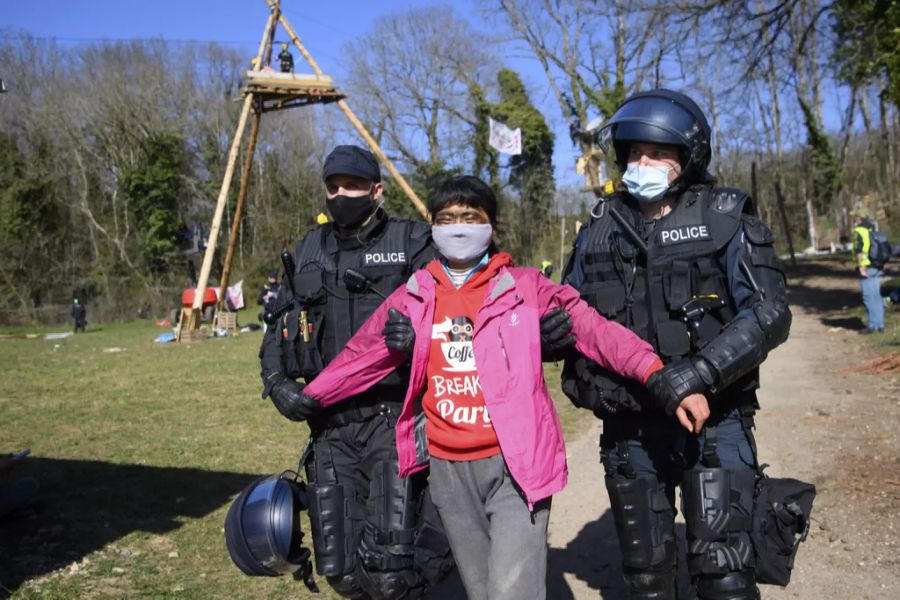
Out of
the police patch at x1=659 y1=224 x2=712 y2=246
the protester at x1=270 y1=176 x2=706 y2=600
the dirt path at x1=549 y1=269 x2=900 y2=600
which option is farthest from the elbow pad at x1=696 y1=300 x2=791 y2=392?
the dirt path at x1=549 y1=269 x2=900 y2=600

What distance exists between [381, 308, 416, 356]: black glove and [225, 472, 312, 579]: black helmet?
1.00 metres

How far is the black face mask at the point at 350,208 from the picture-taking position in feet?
13.3

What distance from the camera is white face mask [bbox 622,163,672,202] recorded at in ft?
11.3

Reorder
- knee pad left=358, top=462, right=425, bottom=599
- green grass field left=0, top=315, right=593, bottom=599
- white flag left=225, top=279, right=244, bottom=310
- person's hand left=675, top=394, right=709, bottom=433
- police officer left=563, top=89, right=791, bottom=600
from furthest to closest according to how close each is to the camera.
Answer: white flag left=225, top=279, right=244, bottom=310
green grass field left=0, top=315, right=593, bottom=599
knee pad left=358, top=462, right=425, bottom=599
police officer left=563, top=89, right=791, bottom=600
person's hand left=675, top=394, right=709, bottom=433

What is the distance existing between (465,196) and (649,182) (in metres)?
0.77

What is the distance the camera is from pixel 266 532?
3695 mm

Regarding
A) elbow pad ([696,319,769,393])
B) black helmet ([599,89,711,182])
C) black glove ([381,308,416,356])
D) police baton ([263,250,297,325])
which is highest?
black helmet ([599,89,711,182])

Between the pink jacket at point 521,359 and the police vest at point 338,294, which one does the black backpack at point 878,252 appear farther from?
the pink jacket at point 521,359

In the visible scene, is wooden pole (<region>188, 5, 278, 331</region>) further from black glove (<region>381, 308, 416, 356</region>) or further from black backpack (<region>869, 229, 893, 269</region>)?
black glove (<region>381, 308, 416, 356</region>)

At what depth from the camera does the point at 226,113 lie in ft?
139

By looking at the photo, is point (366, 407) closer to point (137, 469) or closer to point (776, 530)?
point (776, 530)

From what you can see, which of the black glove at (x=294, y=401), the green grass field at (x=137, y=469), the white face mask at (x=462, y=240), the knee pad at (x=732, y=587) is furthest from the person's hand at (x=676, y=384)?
the green grass field at (x=137, y=469)

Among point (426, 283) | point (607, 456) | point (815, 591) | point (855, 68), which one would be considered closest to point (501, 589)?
point (607, 456)

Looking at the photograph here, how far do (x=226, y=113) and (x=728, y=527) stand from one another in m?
42.2
